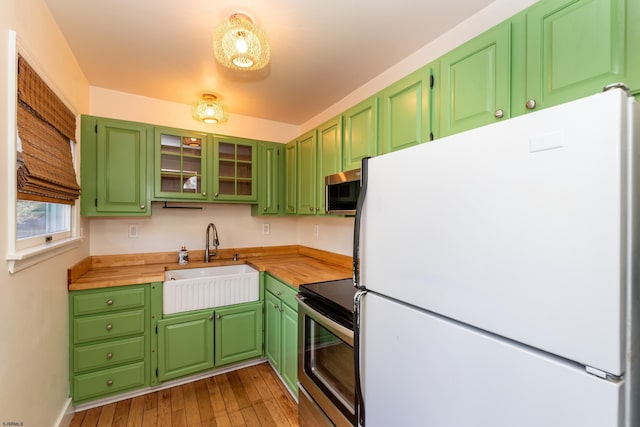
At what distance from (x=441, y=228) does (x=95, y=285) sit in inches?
86.8

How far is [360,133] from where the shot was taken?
1818mm

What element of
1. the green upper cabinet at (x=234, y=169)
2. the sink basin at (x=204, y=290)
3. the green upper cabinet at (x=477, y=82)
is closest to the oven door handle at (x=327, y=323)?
the sink basin at (x=204, y=290)

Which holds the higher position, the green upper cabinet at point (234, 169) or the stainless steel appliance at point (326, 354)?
the green upper cabinet at point (234, 169)

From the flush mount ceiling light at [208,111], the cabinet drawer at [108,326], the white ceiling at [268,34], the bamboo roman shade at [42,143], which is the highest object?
the white ceiling at [268,34]

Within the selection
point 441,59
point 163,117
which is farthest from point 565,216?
point 163,117

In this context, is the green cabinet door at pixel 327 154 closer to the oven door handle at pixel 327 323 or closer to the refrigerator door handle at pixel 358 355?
the oven door handle at pixel 327 323

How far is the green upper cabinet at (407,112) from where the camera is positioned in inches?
53.9

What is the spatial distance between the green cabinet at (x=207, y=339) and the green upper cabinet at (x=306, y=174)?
940 millimetres

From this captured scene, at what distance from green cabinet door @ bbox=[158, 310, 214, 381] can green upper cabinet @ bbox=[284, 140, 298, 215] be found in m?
1.18

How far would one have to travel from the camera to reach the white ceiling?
4.75ft

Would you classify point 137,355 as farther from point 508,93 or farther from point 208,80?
point 508,93

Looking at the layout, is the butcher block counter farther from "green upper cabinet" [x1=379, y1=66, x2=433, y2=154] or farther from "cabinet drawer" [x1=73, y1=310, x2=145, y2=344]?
"green upper cabinet" [x1=379, y1=66, x2=433, y2=154]

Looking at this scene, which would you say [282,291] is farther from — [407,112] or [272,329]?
[407,112]

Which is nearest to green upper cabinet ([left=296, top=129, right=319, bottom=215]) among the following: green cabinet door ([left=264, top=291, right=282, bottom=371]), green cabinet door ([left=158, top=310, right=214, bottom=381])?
green cabinet door ([left=264, top=291, right=282, bottom=371])
